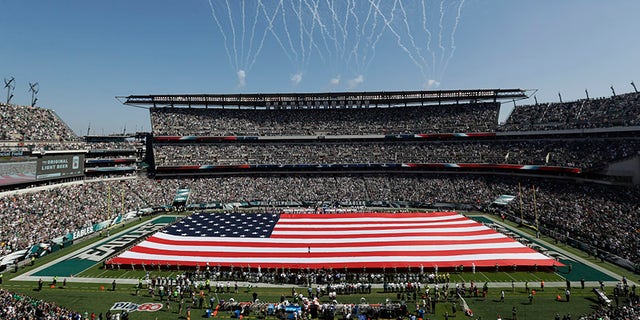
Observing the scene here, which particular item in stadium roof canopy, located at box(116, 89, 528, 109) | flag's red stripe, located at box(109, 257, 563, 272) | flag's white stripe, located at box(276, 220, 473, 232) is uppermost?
stadium roof canopy, located at box(116, 89, 528, 109)

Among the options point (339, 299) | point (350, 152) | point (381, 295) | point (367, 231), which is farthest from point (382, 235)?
point (350, 152)

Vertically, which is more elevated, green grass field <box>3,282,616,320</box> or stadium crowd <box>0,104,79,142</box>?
stadium crowd <box>0,104,79,142</box>

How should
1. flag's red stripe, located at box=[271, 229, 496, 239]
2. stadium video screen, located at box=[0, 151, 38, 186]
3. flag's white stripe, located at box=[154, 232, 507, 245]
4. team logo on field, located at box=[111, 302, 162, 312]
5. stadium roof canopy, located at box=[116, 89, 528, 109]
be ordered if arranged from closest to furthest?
team logo on field, located at box=[111, 302, 162, 312]
flag's white stripe, located at box=[154, 232, 507, 245]
flag's red stripe, located at box=[271, 229, 496, 239]
stadium video screen, located at box=[0, 151, 38, 186]
stadium roof canopy, located at box=[116, 89, 528, 109]

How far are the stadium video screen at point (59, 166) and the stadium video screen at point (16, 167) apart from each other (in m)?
0.91

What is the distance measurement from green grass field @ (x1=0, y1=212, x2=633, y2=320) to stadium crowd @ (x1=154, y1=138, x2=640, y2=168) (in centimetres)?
2877

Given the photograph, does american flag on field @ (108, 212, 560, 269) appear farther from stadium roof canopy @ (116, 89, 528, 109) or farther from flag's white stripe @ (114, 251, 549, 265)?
stadium roof canopy @ (116, 89, 528, 109)

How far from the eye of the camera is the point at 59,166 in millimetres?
43125

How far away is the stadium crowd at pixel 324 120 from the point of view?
204 ft

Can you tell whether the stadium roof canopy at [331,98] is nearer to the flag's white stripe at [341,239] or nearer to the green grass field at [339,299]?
the flag's white stripe at [341,239]

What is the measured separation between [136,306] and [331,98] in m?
50.8

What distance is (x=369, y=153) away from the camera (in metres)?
60.5

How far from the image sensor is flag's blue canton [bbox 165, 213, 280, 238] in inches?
1335

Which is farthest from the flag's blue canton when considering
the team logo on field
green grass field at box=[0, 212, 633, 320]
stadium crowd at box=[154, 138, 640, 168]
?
stadium crowd at box=[154, 138, 640, 168]

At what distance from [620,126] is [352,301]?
4305cm
